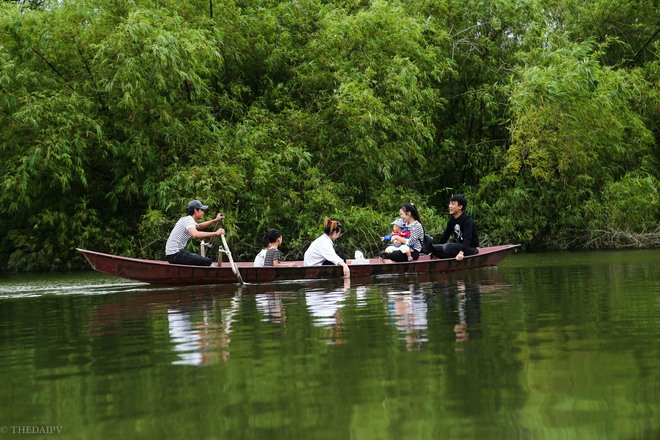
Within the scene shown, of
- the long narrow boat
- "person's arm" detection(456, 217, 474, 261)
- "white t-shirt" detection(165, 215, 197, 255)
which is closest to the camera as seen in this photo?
the long narrow boat

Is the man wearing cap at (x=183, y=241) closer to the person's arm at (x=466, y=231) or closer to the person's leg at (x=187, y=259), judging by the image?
the person's leg at (x=187, y=259)

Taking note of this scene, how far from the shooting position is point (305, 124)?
1995 cm

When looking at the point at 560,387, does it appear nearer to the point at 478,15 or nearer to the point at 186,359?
the point at 186,359

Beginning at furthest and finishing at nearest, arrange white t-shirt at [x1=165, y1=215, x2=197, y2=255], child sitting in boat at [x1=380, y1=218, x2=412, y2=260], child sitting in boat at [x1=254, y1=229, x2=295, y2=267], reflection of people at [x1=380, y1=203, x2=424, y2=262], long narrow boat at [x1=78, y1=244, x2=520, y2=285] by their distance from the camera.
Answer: reflection of people at [x1=380, y1=203, x2=424, y2=262], child sitting in boat at [x1=380, y1=218, x2=412, y2=260], child sitting in boat at [x1=254, y1=229, x2=295, y2=267], white t-shirt at [x1=165, y1=215, x2=197, y2=255], long narrow boat at [x1=78, y1=244, x2=520, y2=285]

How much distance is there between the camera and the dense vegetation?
712 inches

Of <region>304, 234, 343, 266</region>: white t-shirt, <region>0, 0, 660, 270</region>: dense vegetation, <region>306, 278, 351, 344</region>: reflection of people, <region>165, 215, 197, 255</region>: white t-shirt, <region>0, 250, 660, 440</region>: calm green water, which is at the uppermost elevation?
<region>0, 0, 660, 270</region>: dense vegetation

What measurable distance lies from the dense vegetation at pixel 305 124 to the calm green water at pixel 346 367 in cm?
831

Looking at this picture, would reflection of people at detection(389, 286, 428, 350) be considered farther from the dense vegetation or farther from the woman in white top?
the dense vegetation

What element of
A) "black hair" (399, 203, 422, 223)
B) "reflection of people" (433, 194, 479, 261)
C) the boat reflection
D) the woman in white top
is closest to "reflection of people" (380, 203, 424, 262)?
"black hair" (399, 203, 422, 223)

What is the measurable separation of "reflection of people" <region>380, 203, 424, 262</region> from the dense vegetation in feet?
11.7

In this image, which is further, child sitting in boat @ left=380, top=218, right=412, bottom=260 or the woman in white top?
child sitting in boat @ left=380, top=218, right=412, bottom=260

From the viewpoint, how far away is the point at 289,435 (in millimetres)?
3732

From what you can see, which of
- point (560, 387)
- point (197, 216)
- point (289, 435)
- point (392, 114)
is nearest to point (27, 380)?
point (289, 435)

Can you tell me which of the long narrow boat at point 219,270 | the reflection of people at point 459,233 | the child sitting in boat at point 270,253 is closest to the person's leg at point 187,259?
the long narrow boat at point 219,270
